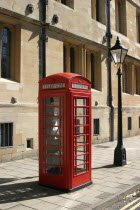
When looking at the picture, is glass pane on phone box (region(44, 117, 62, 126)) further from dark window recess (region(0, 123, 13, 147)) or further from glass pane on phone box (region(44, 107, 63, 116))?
dark window recess (region(0, 123, 13, 147))

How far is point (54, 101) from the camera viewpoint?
621cm

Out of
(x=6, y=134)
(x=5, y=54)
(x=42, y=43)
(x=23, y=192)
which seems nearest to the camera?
(x=23, y=192)

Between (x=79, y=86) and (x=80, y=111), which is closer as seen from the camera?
(x=79, y=86)

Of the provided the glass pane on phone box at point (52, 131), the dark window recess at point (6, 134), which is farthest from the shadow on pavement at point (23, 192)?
the dark window recess at point (6, 134)

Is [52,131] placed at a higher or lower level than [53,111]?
lower

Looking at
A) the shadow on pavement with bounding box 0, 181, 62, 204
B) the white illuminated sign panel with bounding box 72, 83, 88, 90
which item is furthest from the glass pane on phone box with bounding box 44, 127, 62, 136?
the shadow on pavement with bounding box 0, 181, 62, 204

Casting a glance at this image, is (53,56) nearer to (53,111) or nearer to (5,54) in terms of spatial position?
(5,54)

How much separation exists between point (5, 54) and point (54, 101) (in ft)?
15.7

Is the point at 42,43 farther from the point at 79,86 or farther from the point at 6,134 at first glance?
the point at 79,86

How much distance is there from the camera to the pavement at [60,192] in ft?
16.9

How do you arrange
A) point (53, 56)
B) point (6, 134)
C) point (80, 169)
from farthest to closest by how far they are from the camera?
1. point (53, 56)
2. point (6, 134)
3. point (80, 169)

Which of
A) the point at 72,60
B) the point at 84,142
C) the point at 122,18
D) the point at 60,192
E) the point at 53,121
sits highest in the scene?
the point at 122,18

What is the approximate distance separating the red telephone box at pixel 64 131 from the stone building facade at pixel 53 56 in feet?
10.8

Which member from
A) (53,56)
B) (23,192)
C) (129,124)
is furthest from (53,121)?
(129,124)
